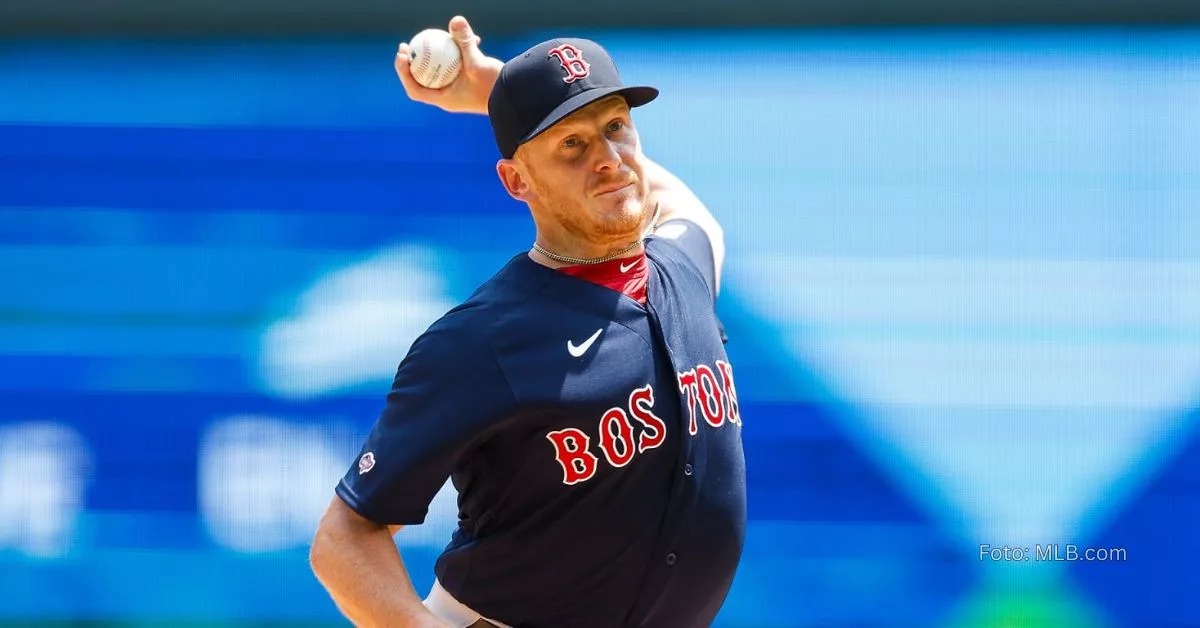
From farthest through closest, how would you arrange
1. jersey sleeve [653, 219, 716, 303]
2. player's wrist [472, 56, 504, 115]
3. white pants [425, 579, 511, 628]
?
A: player's wrist [472, 56, 504, 115]
jersey sleeve [653, 219, 716, 303]
white pants [425, 579, 511, 628]

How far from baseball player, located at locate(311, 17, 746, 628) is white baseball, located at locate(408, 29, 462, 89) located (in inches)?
13.5

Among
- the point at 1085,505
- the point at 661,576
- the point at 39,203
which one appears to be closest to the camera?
the point at 661,576

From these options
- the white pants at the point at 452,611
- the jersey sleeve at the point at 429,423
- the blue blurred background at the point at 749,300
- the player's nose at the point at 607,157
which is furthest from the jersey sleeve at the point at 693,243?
the blue blurred background at the point at 749,300

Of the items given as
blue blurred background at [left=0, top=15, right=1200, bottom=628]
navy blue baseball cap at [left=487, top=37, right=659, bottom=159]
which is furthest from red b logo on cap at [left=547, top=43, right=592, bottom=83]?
blue blurred background at [left=0, top=15, right=1200, bottom=628]

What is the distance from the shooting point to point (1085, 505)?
4.19 m

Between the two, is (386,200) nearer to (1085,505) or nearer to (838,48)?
(838,48)

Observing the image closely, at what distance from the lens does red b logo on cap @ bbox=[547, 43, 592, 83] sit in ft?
8.91

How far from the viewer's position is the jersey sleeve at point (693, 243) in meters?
3.10

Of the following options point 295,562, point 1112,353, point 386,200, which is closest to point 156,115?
point 386,200

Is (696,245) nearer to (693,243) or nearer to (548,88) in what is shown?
(693,243)

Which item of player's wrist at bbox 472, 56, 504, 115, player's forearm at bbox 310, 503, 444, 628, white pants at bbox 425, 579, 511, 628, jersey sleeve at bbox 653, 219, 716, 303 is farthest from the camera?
player's wrist at bbox 472, 56, 504, 115

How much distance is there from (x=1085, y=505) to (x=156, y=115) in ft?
9.98

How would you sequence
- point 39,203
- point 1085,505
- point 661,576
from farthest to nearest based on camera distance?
point 39,203 → point 1085,505 → point 661,576

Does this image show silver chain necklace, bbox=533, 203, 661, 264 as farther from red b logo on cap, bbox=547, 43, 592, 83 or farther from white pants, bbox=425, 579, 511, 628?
white pants, bbox=425, 579, 511, 628
